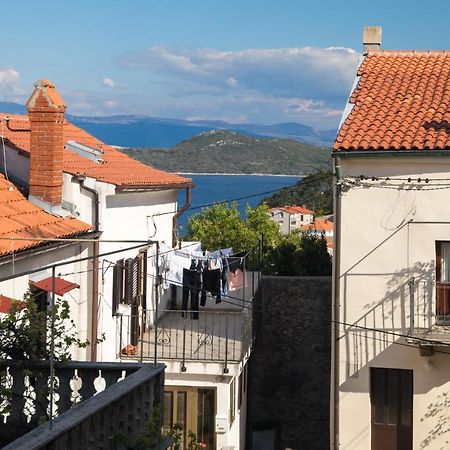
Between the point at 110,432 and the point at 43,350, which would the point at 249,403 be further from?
the point at 110,432

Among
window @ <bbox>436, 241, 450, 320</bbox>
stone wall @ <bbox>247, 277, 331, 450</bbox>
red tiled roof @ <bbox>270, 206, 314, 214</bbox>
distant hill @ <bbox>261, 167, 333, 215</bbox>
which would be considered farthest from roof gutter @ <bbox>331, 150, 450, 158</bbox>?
red tiled roof @ <bbox>270, 206, 314, 214</bbox>

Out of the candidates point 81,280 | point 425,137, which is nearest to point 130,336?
point 81,280

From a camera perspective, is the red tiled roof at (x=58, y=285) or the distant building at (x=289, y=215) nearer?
the red tiled roof at (x=58, y=285)

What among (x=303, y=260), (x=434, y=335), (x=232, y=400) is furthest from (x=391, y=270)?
(x=303, y=260)

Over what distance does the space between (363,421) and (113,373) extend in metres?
8.82

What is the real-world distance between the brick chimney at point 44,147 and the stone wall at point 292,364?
308 inches

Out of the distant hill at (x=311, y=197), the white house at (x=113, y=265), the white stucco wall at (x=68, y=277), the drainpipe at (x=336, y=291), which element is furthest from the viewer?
the distant hill at (x=311, y=197)

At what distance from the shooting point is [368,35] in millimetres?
20266

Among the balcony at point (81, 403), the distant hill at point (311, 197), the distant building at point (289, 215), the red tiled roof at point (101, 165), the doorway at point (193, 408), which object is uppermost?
the distant hill at point (311, 197)

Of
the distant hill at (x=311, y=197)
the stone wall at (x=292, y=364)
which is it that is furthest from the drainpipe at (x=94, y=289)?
the distant hill at (x=311, y=197)

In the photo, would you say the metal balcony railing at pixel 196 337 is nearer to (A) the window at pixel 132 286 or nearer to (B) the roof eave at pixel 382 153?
(A) the window at pixel 132 286

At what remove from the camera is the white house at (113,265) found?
569 inches

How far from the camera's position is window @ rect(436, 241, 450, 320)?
50.3ft

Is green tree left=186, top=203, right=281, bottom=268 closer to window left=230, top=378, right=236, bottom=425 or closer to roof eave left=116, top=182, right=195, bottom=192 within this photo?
roof eave left=116, top=182, right=195, bottom=192
